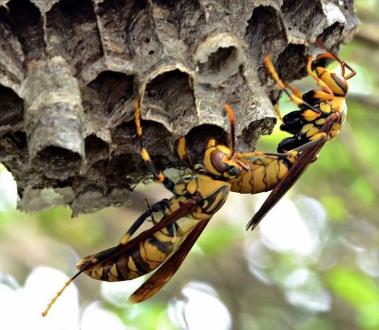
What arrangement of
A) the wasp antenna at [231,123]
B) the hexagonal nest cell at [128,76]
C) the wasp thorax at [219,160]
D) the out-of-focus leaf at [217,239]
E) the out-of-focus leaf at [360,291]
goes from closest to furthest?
the hexagonal nest cell at [128,76]
the wasp antenna at [231,123]
the wasp thorax at [219,160]
the out-of-focus leaf at [360,291]
the out-of-focus leaf at [217,239]

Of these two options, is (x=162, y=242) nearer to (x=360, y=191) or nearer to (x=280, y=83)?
(x=280, y=83)

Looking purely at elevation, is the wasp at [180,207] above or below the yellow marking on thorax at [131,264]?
above

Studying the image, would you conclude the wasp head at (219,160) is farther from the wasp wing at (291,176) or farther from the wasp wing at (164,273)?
the wasp wing at (164,273)

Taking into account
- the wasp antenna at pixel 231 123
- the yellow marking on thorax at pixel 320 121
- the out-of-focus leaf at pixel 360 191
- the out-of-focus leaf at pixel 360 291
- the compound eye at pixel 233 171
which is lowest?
the out-of-focus leaf at pixel 360 291

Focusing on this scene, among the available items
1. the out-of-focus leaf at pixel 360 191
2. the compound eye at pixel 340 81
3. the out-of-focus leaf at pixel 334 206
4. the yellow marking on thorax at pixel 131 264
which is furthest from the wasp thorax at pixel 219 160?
the out-of-focus leaf at pixel 360 191

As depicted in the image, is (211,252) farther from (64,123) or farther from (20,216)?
(64,123)

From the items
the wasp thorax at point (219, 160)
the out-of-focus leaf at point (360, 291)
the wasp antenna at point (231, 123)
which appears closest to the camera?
the wasp antenna at point (231, 123)

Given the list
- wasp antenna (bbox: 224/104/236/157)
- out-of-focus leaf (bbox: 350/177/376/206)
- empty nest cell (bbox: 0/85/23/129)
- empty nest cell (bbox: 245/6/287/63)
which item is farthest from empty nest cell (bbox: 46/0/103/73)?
out-of-focus leaf (bbox: 350/177/376/206)
